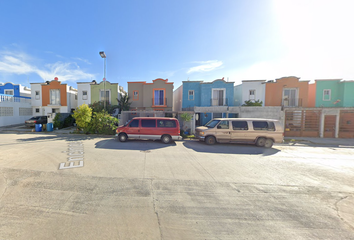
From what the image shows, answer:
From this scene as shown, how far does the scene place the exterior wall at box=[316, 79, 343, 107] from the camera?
17.7 metres

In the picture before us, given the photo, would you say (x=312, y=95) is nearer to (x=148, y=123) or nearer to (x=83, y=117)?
(x=148, y=123)


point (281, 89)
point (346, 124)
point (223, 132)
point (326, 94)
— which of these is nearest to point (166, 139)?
point (223, 132)

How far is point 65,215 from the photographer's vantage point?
272cm

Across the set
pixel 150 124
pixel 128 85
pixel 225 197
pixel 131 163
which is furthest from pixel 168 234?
pixel 128 85

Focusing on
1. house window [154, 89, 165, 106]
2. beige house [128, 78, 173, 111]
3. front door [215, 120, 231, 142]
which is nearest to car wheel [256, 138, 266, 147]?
front door [215, 120, 231, 142]

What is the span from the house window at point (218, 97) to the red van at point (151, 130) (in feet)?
34.8

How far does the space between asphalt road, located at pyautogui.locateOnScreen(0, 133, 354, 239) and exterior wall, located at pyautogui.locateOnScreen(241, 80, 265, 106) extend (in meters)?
13.9

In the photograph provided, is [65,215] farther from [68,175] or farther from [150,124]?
[150,124]

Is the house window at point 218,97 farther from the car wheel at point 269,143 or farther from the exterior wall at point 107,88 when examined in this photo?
the exterior wall at point 107,88

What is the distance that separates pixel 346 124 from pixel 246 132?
1216 centimetres

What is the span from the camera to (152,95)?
19766 millimetres

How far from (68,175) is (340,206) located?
7587 millimetres

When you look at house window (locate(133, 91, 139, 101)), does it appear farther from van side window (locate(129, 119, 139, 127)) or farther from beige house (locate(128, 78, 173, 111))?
van side window (locate(129, 119, 139, 127))

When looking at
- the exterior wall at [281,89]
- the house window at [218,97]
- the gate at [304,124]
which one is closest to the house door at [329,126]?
the gate at [304,124]
